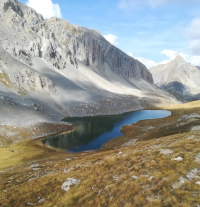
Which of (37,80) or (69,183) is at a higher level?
(37,80)

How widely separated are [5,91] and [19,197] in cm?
8445

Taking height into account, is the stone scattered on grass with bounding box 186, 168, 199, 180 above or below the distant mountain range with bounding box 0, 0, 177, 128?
below

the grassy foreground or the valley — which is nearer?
the grassy foreground

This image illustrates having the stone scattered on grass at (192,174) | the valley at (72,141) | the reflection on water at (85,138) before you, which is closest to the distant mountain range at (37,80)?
the valley at (72,141)

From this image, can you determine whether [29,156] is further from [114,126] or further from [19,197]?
[114,126]

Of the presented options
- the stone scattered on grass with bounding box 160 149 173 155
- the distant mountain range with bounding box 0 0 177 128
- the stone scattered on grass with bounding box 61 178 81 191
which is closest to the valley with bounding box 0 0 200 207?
the stone scattered on grass with bounding box 160 149 173 155

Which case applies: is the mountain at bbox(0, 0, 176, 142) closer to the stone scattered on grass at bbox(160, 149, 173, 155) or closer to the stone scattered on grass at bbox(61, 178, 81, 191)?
the stone scattered on grass at bbox(61, 178, 81, 191)

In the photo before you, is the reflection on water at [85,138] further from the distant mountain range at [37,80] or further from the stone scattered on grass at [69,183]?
the stone scattered on grass at [69,183]

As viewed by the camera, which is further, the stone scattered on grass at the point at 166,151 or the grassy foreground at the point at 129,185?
the stone scattered on grass at the point at 166,151

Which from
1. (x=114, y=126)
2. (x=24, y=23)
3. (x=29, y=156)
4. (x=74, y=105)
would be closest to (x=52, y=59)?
(x=24, y=23)

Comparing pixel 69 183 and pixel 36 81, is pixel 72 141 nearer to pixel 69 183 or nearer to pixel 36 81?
pixel 69 183

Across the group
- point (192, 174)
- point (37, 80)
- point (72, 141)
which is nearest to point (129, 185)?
→ point (192, 174)

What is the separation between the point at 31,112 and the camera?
82250 millimetres

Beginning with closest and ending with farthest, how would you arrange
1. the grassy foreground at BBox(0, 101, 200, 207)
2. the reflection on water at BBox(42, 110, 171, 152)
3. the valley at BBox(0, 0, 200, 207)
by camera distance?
the grassy foreground at BBox(0, 101, 200, 207) < the valley at BBox(0, 0, 200, 207) < the reflection on water at BBox(42, 110, 171, 152)
